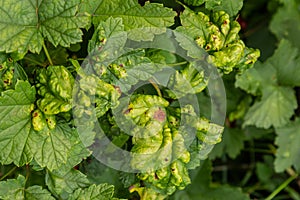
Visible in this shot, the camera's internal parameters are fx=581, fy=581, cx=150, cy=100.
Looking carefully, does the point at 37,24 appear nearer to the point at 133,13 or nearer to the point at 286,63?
the point at 133,13

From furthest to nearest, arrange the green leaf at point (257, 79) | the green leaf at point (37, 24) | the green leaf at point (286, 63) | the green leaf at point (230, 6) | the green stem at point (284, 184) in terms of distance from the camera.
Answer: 1. the green stem at point (284, 184)
2. the green leaf at point (286, 63)
3. the green leaf at point (257, 79)
4. the green leaf at point (230, 6)
5. the green leaf at point (37, 24)

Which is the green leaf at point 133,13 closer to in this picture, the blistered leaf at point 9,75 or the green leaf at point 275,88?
the blistered leaf at point 9,75

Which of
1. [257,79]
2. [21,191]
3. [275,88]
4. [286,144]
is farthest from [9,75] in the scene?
[286,144]

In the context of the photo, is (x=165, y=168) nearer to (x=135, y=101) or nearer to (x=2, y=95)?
(x=135, y=101)

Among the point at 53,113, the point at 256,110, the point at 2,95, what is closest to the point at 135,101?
the point at 53,113

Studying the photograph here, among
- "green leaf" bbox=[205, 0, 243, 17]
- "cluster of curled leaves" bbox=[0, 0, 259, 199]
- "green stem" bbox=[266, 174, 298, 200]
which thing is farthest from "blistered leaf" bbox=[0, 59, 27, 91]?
"green stem" bbox=[266, 174, 298, 200]

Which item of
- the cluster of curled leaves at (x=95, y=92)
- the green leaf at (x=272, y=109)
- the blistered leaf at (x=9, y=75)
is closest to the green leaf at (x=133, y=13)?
the cluster of curled leaves at (x=95, y=92)

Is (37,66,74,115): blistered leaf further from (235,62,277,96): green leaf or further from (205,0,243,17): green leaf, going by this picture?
(235,62,277,96): green leaf
